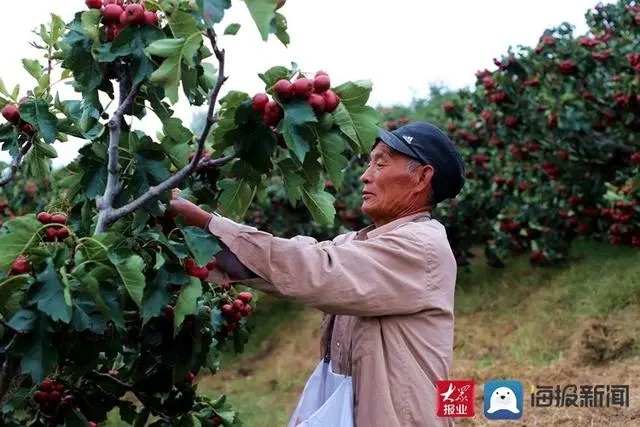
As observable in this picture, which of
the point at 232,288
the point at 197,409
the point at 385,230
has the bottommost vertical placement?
the point at 197,409

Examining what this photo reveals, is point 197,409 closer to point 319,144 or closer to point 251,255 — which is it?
point 251,255

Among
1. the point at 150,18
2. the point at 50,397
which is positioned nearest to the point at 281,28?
the point at 150,18

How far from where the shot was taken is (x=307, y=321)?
30.6ft

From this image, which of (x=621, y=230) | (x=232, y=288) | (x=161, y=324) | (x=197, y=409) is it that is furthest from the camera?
(x=621, y=230)

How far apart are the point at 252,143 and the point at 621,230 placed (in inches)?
221

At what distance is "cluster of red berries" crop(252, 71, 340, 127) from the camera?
2330mm

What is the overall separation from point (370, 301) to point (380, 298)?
0.10 feet

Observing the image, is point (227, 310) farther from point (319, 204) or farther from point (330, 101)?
point (330, 101)

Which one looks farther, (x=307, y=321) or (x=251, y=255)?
(x=307, y=321)

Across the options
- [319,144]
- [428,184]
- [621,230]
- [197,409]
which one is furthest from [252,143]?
[621,230]

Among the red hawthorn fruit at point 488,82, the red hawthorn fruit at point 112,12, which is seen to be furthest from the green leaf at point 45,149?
the red hawthorn fruit at point 488,82

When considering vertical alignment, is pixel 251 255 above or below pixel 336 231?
above

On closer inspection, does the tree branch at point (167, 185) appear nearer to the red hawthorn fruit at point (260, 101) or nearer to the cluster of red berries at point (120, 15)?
the red hawthorn fruit at point (260, 101)

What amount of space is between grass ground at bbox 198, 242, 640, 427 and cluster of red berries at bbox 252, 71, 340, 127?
329cm
